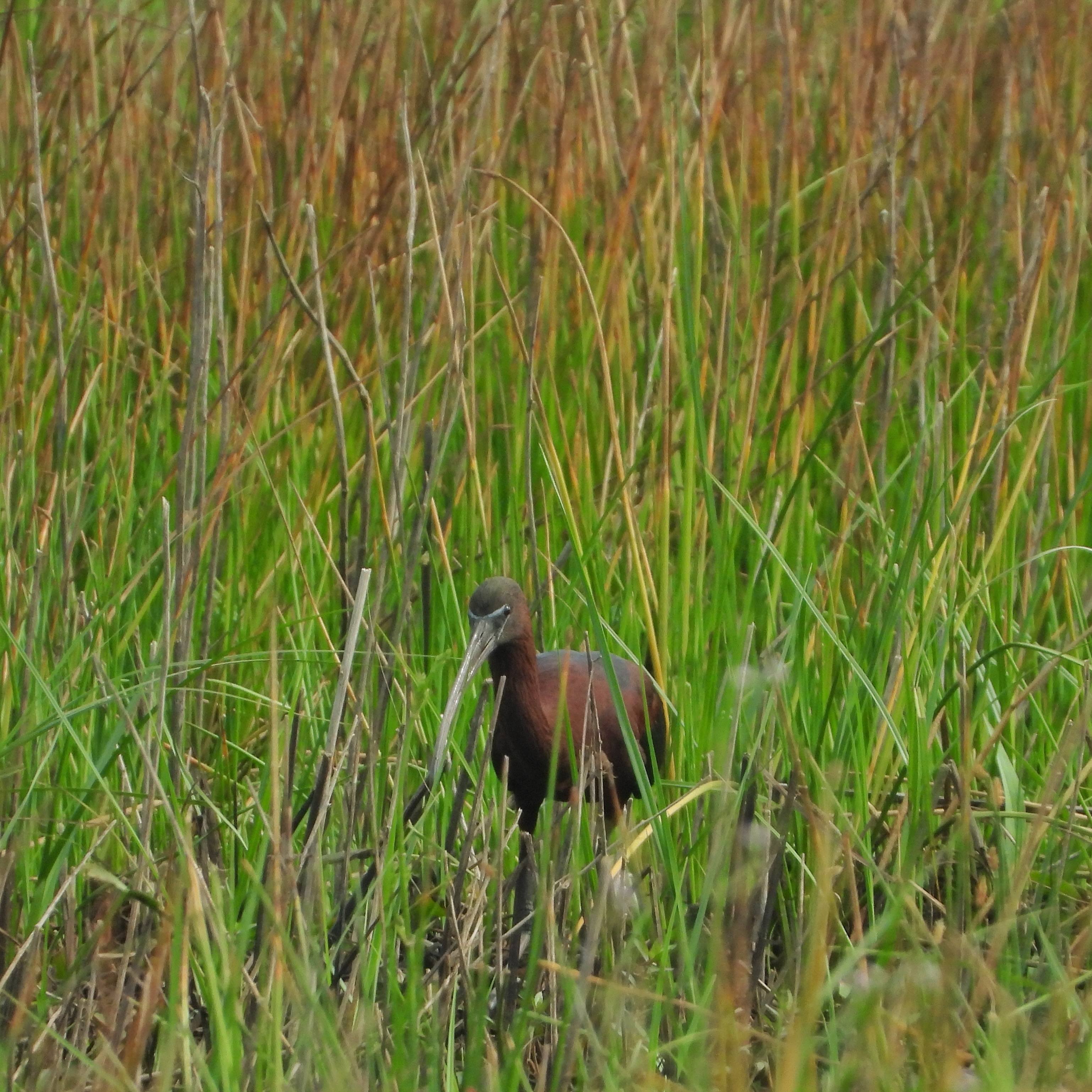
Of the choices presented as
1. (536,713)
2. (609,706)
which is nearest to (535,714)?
A: (536,713)

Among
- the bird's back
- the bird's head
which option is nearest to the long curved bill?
the bird's head

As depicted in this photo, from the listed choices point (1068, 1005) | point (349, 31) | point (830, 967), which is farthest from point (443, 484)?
point (1068, 1005)

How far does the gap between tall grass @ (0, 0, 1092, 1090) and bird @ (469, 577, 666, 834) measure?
2.1 inches

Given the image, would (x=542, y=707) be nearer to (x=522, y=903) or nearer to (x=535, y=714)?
(x=535, y=714)

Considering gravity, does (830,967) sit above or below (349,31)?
below

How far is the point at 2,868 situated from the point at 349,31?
139cm

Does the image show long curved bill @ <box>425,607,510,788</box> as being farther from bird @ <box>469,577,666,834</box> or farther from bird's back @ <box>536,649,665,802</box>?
bird's back @ <box>536,649,665,802</box>

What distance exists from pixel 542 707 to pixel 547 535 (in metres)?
0.22

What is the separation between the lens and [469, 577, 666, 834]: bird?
1.76 metres

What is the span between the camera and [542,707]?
6.13 ft

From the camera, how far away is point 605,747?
6.32ft

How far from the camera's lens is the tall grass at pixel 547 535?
1318 millimetres

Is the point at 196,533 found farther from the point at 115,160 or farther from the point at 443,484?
the point at 115,160

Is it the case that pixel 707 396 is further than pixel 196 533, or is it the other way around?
pixel 707 396
